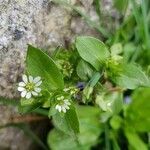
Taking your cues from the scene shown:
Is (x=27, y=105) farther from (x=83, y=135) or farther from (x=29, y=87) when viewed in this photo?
(x=83, y=135)

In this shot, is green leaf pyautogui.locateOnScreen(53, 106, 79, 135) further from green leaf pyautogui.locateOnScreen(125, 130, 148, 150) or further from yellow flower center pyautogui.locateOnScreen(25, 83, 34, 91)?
green leaf pyautogui.locateOnScreen(125, 130, 148, 150)

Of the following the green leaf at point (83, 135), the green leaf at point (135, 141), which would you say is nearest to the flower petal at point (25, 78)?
the green leaf at point (83, 135)

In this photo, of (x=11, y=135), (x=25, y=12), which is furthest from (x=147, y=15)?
(x=11, y=135)

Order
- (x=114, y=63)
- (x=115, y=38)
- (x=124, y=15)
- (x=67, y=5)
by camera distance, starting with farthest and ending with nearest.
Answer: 1. (x=124, y=15)
2. (x=115, y=38)
3. (x=67, y=5)
4. (x=114, y=63)

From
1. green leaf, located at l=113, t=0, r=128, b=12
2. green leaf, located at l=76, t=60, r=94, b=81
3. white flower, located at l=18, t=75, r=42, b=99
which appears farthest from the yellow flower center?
green leaf, located at l=113, t=0, r=128, b=12

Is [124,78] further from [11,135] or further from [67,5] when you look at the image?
[11,135]
